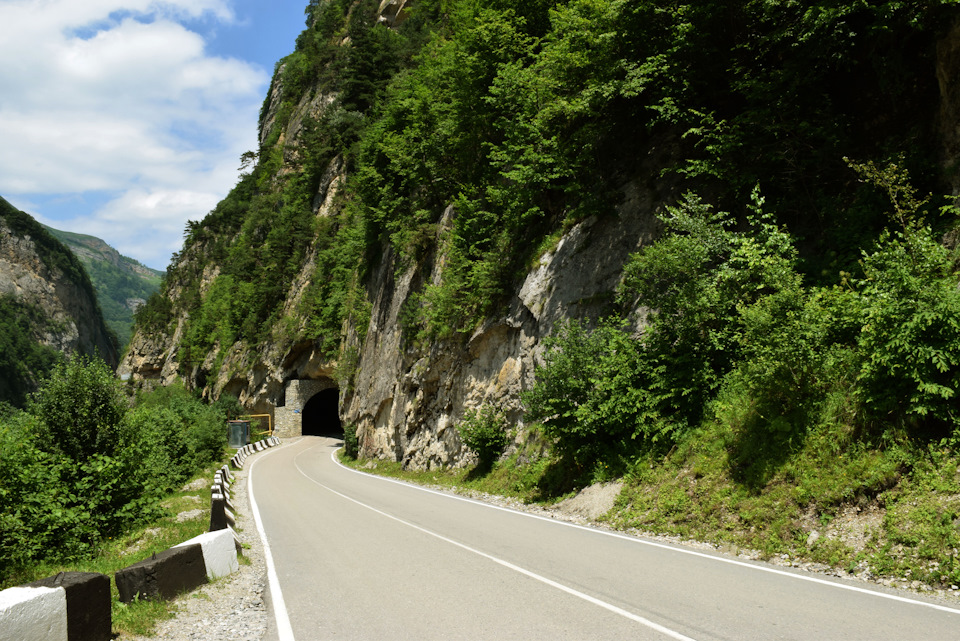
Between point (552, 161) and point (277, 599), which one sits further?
point (552, 161)

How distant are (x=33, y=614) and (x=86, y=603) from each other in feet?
1.53

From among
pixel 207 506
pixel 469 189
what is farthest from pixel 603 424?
pixel 469 189

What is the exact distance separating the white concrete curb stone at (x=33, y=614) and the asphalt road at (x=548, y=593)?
1676mm

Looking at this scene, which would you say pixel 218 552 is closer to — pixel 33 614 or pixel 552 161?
pixel 33 614

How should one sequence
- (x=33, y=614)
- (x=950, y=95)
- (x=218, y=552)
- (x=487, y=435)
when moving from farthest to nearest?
(x=487, y=435), (x=950, y=95), (x=218, y=552), (x=33, y=614)

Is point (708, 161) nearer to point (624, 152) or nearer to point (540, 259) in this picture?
point (624, 152)

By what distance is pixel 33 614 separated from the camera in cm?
425

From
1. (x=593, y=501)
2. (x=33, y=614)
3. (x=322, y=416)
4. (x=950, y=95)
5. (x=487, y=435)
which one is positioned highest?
(x=950, y=95)

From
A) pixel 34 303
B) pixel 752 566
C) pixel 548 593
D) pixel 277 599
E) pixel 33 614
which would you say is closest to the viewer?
pixel 33 614

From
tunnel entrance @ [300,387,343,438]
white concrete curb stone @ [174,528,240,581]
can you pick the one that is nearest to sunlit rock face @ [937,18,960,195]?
white concrete curb stone @ [174,528,240,581]

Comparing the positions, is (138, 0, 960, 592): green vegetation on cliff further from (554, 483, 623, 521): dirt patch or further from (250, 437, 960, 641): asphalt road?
(250, 437, 960, 641): asphalt road

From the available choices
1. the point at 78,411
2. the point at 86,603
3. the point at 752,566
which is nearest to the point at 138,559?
the point at 86,603

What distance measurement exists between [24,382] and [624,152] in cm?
12338

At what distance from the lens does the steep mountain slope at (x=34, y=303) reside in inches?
4082
